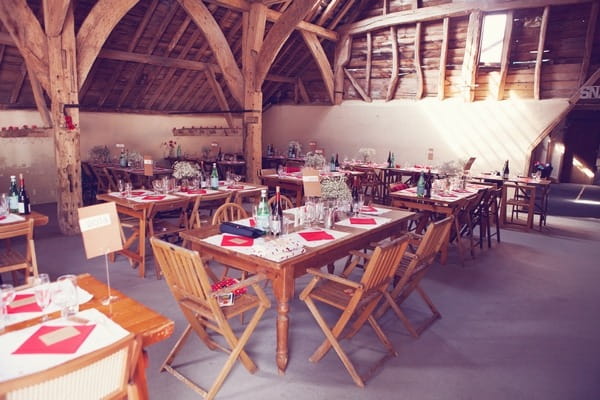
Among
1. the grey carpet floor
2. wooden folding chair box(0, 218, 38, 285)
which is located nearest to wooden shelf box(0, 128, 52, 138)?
the grey carpet floor

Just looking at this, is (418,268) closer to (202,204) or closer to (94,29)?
(202,204)

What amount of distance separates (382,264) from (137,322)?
1.50 metres

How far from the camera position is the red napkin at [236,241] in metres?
2.84

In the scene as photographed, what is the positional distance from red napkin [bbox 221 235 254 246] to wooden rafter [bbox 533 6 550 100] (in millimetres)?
7632

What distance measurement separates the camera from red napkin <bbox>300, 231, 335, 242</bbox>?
3027 millimetres

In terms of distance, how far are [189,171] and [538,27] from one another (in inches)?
289

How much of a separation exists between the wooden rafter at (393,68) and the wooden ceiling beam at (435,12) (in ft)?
0.82

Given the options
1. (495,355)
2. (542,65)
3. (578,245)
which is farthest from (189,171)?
(542,65)

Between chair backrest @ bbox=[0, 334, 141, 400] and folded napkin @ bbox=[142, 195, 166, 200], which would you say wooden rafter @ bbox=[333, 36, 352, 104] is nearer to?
folded napkin @ bbox=[142, 195, 166, 200]

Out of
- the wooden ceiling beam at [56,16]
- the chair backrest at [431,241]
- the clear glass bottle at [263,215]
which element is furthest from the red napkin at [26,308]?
the wooden ceiling beam at [56,16]

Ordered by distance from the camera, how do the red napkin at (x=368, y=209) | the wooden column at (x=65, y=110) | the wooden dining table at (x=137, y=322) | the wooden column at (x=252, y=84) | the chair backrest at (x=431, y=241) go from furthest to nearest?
the wooden column at (x=252, y=84)
the wooden column at (x=65, y=110)
the red napkin at (x=368, y=209)
the chair backrest at (x=431, y=241)
the wooden dining table at (x=137, y=322)

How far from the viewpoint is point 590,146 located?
14.1 m

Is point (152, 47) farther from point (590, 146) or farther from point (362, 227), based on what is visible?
point (590, 146)

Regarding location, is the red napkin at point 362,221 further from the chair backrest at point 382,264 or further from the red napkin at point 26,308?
the red napkin at point 26,308
